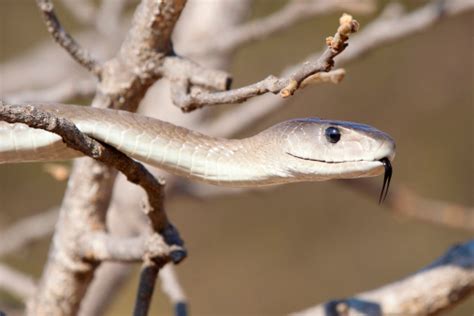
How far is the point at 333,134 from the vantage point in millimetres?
1592

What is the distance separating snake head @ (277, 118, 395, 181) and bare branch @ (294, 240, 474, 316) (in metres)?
0.40

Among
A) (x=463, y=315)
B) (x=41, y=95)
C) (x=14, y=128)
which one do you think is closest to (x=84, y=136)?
(x=14, y=128)

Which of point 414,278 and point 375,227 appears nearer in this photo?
point 414,278

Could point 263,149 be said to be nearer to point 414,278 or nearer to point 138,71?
point 138,71

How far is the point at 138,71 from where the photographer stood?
1.74m

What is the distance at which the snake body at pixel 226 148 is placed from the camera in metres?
1.52

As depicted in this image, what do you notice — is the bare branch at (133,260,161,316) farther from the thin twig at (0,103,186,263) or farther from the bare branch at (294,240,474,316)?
the bare branch at (294,240,474,316)

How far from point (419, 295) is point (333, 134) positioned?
19.6 inches

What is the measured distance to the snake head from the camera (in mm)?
1543

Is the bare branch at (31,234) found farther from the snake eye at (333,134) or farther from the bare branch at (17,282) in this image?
the snake eye at (333,134)

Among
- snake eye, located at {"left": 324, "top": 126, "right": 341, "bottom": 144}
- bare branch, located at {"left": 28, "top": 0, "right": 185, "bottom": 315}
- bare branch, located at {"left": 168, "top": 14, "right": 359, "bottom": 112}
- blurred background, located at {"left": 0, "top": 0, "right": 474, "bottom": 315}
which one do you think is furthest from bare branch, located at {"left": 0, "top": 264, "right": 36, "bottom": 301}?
blurred background, located at {"left": 0, "top": 0, "right": 474, "bottom": 315}

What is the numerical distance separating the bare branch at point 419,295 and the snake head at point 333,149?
40cm

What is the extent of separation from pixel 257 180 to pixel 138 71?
32 centimetres

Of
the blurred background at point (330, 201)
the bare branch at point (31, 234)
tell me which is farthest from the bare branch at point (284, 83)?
the blurred background at point (330, 201)
